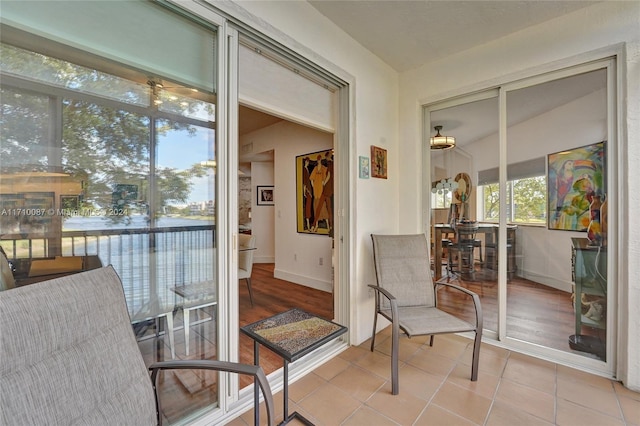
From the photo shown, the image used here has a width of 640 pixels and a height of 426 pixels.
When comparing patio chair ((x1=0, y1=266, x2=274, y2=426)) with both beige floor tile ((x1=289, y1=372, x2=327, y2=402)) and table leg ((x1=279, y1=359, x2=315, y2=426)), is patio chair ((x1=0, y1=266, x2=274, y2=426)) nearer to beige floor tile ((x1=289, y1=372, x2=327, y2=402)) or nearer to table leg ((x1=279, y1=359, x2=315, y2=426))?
table leg ((x1=279, y1=359, x2=315, y2=426))

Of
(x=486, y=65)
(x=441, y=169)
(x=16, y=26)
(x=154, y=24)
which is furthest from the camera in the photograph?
(x=441, y=169)

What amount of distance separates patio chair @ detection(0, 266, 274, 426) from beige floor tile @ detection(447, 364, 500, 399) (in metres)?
1.58

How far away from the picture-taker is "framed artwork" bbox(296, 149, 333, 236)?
13.2ft

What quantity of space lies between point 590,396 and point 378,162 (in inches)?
90.5

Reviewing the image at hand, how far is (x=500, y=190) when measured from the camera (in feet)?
8.25

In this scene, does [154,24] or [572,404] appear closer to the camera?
[154,24]

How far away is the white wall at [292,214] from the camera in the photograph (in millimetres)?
4129

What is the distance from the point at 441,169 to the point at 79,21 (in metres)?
2.97

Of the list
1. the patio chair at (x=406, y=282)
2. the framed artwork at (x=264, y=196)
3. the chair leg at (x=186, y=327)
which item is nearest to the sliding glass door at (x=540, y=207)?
the patio chair at (x=406, y=282)

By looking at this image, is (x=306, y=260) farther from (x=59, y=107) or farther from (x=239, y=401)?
(x=59, y=107)

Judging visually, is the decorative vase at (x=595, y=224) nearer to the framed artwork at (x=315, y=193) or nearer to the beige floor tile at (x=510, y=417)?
the beige floor tile at (x=510, y=417)

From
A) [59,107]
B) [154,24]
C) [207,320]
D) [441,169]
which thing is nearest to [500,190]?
[441,169]

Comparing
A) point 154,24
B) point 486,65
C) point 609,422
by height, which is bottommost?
point 609,422

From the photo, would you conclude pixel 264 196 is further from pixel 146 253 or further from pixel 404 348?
pixel 146 253
